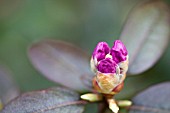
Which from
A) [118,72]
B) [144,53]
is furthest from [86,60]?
[118,72]

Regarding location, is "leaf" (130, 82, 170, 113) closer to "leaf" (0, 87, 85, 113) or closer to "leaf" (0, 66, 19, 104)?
"leaf" (0, 87, 85, 113)

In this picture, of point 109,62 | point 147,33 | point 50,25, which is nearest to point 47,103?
point 109,62

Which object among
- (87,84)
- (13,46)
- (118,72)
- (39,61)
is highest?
(13,46)

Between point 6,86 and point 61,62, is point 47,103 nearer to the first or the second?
point 61,62

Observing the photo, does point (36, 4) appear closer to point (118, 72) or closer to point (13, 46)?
point (13, 46)

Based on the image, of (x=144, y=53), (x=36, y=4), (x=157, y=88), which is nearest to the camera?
(x=157, y=88)

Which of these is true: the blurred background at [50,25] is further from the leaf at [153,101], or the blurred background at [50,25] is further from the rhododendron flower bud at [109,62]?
the rhododendron flower bud at [109,62]

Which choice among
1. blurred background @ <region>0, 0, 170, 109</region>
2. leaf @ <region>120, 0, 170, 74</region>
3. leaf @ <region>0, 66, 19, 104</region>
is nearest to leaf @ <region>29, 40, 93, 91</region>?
leaf @ <region>120, 0, 170, 74</region>

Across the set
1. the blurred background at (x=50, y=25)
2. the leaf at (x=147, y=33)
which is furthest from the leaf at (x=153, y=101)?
the blurred background at (x=50, y=25)
